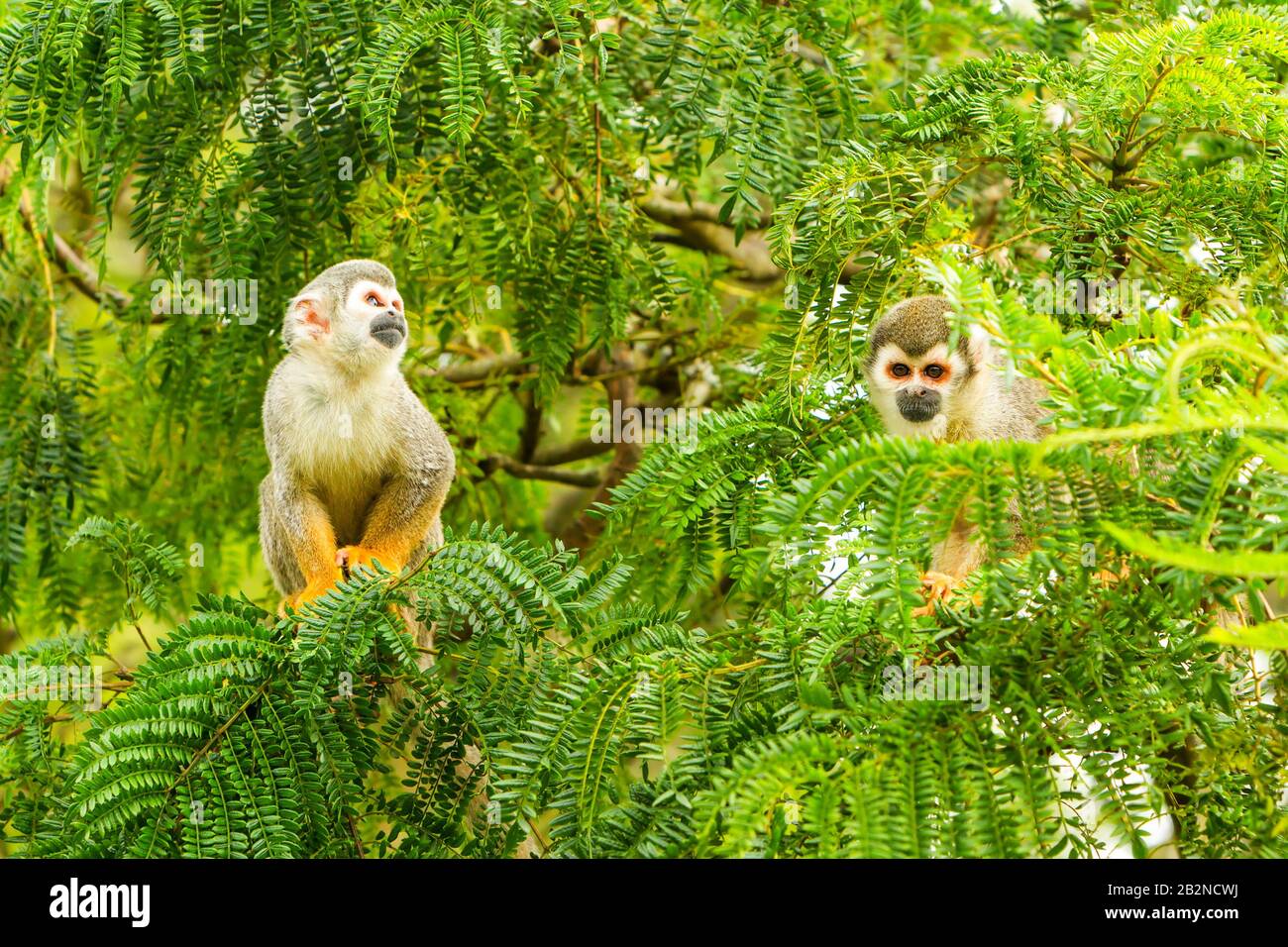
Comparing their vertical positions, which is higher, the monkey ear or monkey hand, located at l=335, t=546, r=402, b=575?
the monkey ear

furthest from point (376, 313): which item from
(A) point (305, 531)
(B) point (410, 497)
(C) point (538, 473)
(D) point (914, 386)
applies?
(D) point (914, 386)

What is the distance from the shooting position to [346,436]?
498cm

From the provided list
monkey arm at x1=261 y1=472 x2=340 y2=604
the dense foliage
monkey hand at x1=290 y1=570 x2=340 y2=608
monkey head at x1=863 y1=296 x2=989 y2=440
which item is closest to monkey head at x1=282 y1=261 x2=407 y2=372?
the dense foliage

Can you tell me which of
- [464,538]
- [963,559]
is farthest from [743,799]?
[963,559]

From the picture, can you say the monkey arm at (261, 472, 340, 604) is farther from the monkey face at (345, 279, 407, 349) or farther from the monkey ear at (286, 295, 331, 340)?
the monkey face at (345, 279, 407, 349)

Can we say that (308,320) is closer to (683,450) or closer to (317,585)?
(317,585)

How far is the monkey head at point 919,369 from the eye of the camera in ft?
14.0

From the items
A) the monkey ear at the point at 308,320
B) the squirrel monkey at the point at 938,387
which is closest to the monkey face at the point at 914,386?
the squirrel monkey at the point at 938,387

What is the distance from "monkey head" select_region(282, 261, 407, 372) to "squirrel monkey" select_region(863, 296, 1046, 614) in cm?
183

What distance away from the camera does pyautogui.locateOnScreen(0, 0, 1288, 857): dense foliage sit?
7.54ft

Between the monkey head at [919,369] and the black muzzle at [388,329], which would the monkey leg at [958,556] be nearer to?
the monkey head at [919,369]

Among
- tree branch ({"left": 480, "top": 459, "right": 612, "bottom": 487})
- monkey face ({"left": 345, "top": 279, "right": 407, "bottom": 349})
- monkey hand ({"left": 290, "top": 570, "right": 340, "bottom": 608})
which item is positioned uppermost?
monkey face ({"left": 345, "top": 279, "right": 407, "bottom": 349})

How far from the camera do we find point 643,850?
2646mm

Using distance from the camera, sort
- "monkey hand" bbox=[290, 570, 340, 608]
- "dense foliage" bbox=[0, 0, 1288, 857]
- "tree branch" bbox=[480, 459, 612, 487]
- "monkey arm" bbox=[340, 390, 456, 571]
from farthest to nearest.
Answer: "tree branch" bbox=[480, 459, 612, 487] → "monkey arm" bbox=[340, 390, 456, 571] → "monkey hand" bbox=[290, 570, 340, 608] → "dense foliage" bbox=[0, 0, 1288, 857]
